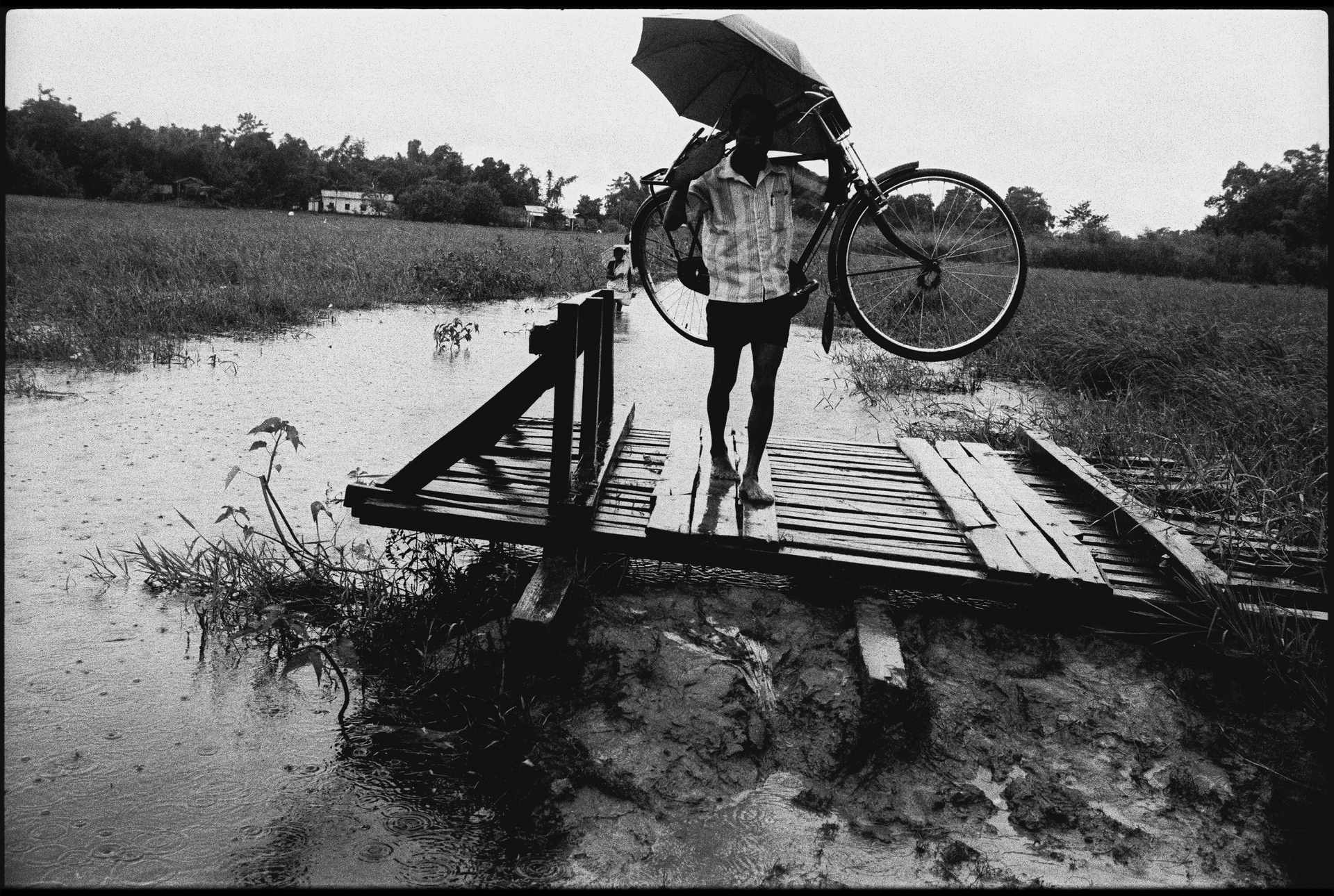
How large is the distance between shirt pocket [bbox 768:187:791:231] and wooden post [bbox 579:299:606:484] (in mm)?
917

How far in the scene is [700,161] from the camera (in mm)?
3783

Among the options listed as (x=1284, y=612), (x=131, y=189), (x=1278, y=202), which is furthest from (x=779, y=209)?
(x=131, y=189)

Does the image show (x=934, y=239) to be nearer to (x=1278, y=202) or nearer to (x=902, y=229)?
(x=902, y=229)

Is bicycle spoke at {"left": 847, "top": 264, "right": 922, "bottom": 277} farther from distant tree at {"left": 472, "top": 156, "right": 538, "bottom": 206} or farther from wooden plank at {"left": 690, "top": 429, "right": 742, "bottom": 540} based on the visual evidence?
distant tree at {"left": 472, "top": 156, "right": 538, "bottom": 206}

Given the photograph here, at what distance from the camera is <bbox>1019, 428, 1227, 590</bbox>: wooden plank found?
3547mm

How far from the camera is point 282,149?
8200 centimetres

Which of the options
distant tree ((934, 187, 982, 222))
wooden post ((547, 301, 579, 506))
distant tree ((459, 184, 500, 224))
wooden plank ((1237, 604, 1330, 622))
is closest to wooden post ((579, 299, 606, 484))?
wooden post ((547, 301, 579, 506))

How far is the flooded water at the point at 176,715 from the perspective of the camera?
8.27ft

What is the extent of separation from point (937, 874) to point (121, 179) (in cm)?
5662

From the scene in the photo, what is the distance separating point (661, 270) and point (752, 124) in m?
2.22

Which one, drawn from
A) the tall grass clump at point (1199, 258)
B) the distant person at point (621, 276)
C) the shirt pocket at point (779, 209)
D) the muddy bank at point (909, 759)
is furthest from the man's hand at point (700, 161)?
the tall grass clump at point (1199, 258)

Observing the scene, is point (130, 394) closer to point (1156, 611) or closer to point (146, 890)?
point (146, 890)

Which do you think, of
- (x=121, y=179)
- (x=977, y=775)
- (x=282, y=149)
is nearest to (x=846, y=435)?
(x=977, y=775)

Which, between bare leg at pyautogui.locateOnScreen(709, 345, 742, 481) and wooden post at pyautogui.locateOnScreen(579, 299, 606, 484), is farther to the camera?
wooden post at pyautogui.locateOnScreen(579, 299, 606, 484)
